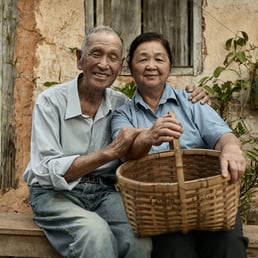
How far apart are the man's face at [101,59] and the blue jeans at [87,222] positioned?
56cm

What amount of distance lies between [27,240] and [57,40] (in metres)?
2.08

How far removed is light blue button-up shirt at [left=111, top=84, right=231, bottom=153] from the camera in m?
3.32

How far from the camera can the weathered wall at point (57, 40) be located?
4934mm

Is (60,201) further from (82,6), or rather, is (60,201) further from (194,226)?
(82,6)

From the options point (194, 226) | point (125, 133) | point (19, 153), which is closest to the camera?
point (194, 226)

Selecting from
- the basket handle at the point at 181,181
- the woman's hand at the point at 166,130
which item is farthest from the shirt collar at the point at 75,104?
the basket handle at the point at 181,181

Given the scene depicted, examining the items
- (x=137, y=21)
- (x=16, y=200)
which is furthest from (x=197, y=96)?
(x=16, y=200)

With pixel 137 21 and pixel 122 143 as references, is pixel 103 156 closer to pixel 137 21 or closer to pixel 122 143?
pixel 122 143

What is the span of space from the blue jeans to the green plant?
1726mm

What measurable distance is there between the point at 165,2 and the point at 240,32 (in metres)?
0.64

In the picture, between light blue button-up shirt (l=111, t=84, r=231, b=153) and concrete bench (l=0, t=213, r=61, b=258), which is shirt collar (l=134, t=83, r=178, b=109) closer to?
light blue button-up shirt (l=111, t=84, r=231, b=153)

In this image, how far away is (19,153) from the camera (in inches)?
199

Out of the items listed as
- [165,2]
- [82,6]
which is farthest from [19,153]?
[165,2]

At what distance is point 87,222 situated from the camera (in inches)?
119
